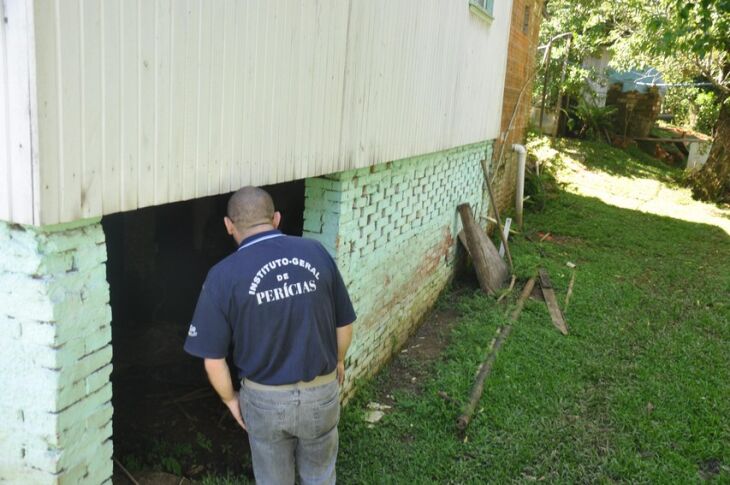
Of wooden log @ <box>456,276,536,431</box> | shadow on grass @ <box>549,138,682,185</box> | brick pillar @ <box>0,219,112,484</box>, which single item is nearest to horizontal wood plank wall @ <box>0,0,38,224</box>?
brick pillar @ <box>0,219,112,484</box>

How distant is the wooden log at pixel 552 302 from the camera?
263 inches

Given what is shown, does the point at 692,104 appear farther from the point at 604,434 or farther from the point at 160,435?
the point at 160,435

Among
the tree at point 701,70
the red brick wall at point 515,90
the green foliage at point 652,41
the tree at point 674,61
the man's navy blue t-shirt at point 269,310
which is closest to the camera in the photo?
the man's navy blue t-shirt at point 269,310

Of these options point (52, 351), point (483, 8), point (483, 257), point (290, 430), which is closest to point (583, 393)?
point (483, 257)

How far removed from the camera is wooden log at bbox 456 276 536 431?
14.9ft

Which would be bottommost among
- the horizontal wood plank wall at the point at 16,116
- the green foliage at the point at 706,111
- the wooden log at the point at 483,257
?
the wooden log at the point at 483,257

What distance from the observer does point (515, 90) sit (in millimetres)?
10312

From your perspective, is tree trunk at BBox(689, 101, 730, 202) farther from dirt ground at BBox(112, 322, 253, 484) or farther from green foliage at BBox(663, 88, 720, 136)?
dirt ground at BBox(112, 322, 253, 484)

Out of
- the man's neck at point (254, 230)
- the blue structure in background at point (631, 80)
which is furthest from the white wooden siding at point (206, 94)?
the blue structure in background at point (631, 80)

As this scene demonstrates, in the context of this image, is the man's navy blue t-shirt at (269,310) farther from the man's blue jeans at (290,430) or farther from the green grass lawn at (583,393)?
the green grass lawn at (583,393)

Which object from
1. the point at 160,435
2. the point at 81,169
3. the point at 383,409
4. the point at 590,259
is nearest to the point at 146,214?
the point at 160,435

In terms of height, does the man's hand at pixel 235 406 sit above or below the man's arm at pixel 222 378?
below

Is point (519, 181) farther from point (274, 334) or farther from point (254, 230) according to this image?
point (274, 334)

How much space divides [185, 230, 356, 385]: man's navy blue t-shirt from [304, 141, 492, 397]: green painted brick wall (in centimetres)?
155
